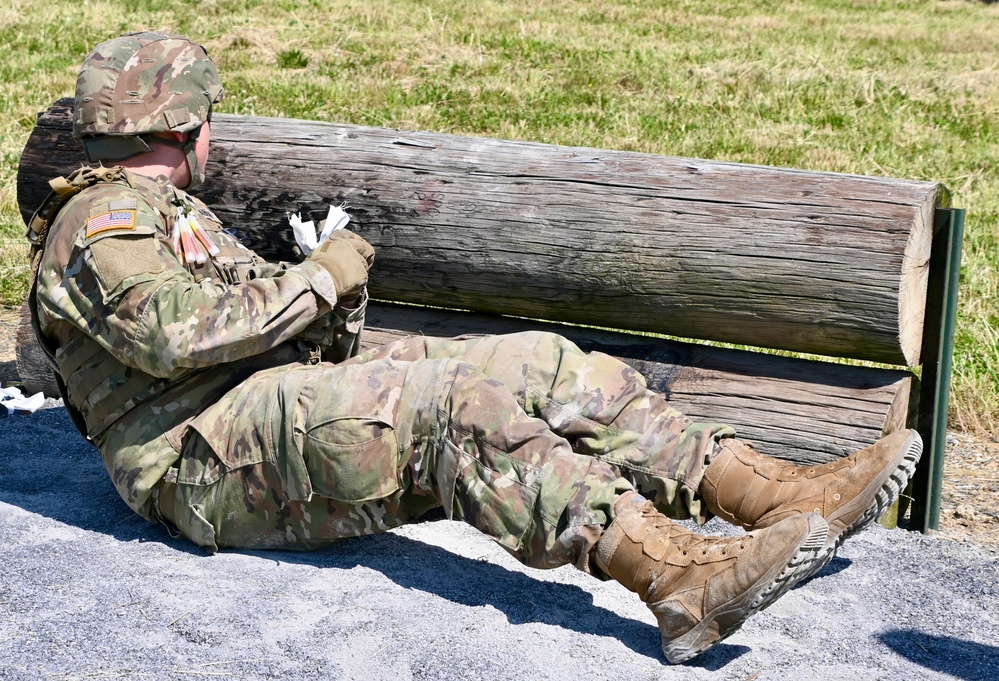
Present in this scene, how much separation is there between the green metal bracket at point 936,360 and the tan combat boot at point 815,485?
2.56 ft

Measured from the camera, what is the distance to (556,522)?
269 cm

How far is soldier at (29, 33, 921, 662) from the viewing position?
2.69 m

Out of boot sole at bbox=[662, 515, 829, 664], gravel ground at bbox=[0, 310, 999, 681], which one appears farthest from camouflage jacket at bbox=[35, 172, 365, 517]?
boot sole at bbox=[662, 515, 829, 664]

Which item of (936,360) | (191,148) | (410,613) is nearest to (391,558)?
(410,613)

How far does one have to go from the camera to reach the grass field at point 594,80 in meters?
7.47

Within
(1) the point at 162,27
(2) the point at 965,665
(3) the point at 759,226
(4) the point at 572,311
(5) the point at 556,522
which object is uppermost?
(1) the point at 162,27

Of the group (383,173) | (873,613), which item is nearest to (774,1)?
(383,173)

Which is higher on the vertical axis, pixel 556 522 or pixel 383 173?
pixel 383 173

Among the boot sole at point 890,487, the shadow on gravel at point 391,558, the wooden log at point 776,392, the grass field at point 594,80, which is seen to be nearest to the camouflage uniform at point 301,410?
the shadow on gravel at point 391,558

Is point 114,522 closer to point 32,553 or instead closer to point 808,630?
point 32,553

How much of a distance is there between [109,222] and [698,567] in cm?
173

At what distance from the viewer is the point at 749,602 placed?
8.33 ft

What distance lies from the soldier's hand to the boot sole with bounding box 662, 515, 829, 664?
1283 mm

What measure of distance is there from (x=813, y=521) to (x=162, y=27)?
367 inches
